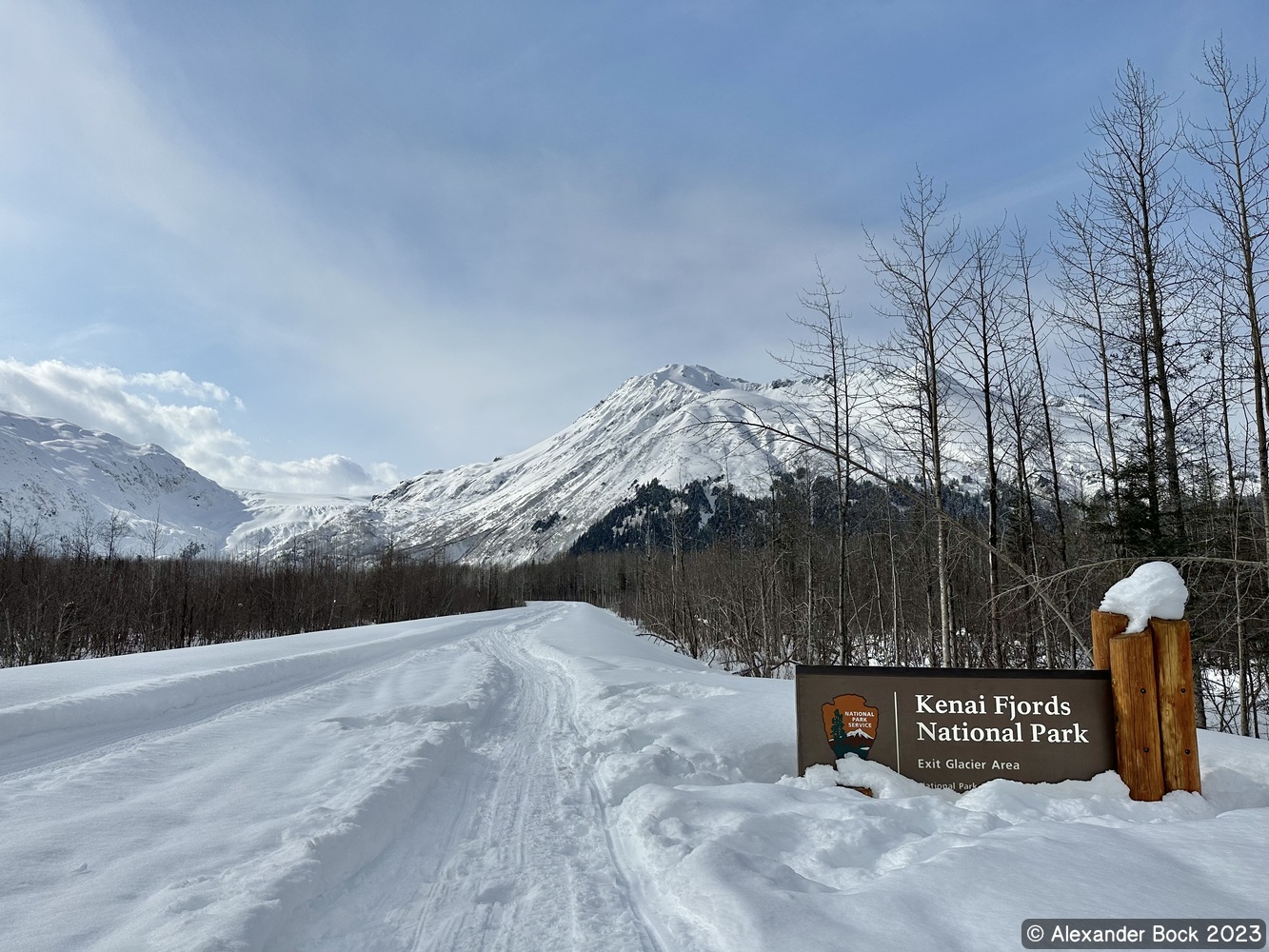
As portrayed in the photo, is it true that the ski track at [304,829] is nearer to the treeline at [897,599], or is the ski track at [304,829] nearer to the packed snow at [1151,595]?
the treeline at [897,599]

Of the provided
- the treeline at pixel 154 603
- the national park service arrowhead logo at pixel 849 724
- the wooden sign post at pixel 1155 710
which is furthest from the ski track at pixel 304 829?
the treeline at pixel 154 603

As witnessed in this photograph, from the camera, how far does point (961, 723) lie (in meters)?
4.53

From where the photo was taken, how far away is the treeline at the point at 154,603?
721 inches

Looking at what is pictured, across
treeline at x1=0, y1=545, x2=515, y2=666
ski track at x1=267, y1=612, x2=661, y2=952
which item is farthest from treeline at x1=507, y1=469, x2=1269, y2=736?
treeline at x1=0, y1=545, x2=515, y2=666

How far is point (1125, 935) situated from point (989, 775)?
83.7 inches

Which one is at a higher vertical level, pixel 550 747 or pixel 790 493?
pixel 790 493

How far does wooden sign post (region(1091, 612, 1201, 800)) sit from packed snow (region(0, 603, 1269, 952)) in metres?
0.15

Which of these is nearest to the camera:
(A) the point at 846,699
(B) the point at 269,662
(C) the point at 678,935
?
(C) the point at 678,935

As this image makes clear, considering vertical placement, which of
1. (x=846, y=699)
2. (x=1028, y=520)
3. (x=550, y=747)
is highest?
(x=1028, y=520)

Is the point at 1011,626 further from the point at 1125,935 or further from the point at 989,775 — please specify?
the point at 1125,935

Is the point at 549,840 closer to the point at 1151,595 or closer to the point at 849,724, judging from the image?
the point at 849,724

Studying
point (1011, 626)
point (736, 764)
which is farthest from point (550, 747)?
point (1011, 626)

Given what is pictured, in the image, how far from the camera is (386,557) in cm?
4369

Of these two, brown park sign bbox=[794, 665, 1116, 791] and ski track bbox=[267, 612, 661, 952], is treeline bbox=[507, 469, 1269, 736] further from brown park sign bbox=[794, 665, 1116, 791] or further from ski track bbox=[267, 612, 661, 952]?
ski track bbox=[267, 612, 661, 952]
